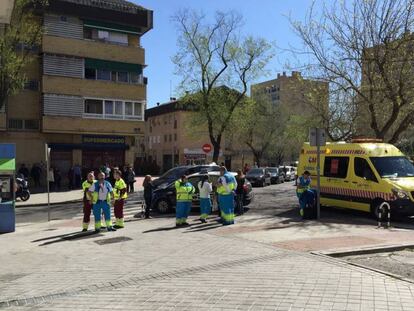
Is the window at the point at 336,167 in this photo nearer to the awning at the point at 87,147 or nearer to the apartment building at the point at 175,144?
the awning at the point at 87,147

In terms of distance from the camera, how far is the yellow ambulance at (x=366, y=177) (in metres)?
15.7

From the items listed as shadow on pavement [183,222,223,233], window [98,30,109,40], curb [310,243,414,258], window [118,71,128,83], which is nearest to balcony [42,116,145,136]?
window [118,71,128,83]

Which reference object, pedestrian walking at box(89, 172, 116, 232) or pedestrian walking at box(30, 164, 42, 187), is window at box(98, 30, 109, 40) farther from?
pedestrian walking at box(89, 172, 116, 232)

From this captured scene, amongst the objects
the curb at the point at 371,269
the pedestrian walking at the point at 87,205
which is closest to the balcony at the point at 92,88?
the pedestrian walking at the point at 87,205

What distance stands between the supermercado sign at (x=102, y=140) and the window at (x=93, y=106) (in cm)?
180

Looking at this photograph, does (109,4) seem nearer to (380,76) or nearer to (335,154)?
(380,76)

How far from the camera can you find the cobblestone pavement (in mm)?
6566

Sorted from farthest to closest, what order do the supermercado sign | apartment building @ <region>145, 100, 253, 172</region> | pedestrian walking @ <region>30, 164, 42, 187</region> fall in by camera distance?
apartment building @ <region>145, 100, 253, 172</region>, the supermercado sign, pedestrian walking @ <region>30, 164, 42, 187</region>

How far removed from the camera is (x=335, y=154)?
59.4 ft

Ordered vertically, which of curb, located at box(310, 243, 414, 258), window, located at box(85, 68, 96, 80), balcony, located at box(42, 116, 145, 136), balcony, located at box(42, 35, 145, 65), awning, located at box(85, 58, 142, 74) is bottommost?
curb, located at box(310, 243, 414, 258)

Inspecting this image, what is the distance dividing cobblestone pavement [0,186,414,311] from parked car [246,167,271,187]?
2497cm

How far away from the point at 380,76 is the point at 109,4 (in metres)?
22.6

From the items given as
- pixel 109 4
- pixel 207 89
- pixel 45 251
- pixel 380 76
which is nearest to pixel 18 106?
pixel 109 4

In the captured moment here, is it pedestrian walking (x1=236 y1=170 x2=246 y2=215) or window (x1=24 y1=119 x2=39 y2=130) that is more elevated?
window (x1=24 y1=119 x2=39 y2=130)
